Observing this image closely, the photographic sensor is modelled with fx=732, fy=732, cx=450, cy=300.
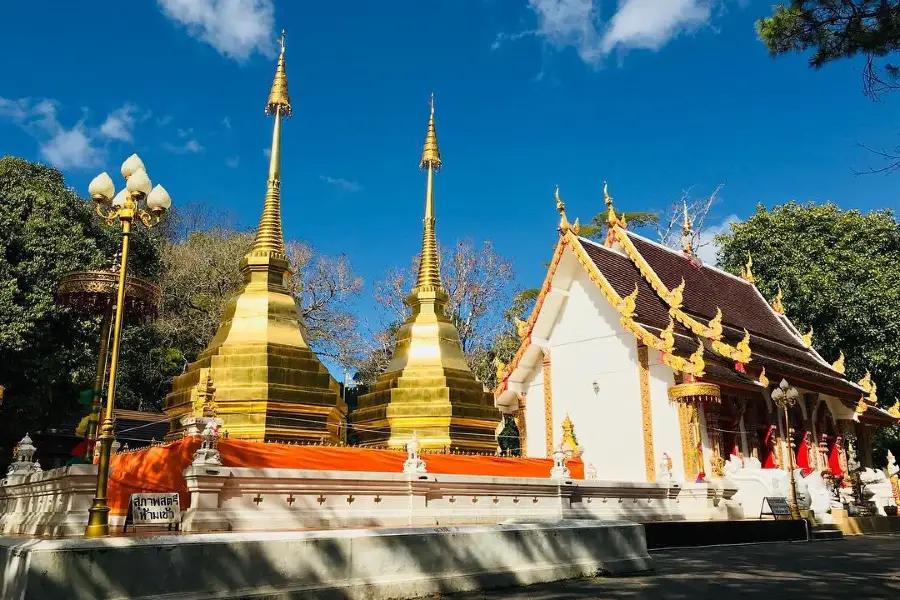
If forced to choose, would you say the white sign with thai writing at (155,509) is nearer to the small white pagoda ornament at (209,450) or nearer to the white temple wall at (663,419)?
the small white pagoda ornament at (209,450)

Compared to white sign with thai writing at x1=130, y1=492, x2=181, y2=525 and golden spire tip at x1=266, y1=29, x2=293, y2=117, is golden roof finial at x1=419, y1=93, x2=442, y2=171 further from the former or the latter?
white sign with thai writing at x1=130, y1=492, x2=181, y2=525

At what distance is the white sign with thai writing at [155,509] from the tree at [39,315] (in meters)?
10.4

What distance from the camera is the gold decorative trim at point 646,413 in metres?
18.5

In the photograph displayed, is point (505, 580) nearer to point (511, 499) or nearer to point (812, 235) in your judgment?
point (511, 499)

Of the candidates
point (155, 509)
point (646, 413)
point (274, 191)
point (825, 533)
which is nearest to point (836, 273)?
point (646, 413)

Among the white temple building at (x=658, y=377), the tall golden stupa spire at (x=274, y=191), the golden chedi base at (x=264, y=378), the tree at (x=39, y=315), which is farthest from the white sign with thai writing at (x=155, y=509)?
the tree at (x=39, y=315)

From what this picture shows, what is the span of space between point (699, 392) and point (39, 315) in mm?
16532

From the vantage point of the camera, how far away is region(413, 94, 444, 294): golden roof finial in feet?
65.3

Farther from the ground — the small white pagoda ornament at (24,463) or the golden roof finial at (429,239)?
the golden roof finial at (429,239)

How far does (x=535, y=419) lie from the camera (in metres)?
22.5

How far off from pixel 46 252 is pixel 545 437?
588 inches

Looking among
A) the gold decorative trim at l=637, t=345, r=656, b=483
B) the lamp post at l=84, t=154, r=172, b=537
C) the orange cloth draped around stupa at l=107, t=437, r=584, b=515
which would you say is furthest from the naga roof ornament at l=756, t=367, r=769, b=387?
the lamp post at l=84, t=154, r=172, b=537

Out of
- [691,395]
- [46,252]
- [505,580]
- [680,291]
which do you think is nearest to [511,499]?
[691,395]

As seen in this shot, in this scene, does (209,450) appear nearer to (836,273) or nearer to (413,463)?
(413,463)
